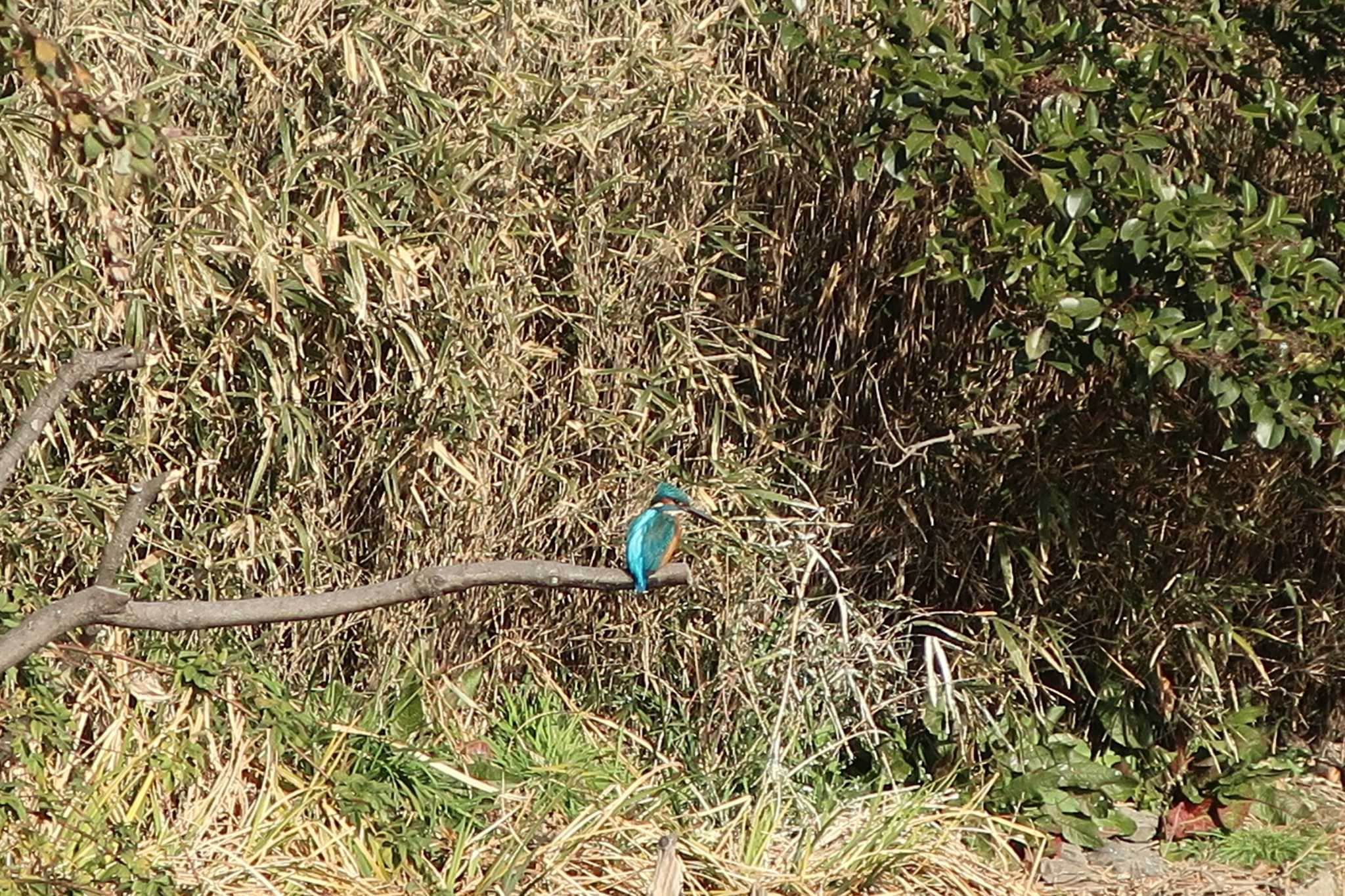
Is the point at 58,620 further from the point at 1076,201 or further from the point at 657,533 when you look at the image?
the point at 1076,201

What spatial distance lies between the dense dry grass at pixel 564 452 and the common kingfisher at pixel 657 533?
47 cm

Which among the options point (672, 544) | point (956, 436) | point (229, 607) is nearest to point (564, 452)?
point (672, 544)

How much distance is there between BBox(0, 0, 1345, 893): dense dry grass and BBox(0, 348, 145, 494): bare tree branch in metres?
0.97

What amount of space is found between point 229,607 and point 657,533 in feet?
4.08

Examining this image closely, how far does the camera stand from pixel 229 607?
89.0 inches

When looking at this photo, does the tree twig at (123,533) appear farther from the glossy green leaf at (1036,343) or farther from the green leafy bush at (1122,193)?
the glossy green leaf at (1036,343)

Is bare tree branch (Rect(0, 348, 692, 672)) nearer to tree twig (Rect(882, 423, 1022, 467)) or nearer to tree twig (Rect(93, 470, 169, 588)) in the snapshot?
tree twig (Rect(93, 470, 169, 588))

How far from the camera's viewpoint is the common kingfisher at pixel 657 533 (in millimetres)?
3221

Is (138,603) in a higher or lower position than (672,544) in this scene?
higher

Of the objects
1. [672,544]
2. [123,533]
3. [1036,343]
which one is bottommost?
[672,544]

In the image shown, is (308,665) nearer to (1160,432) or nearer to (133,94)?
(133,94)

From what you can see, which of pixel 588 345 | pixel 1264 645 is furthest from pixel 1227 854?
pixel 588 345

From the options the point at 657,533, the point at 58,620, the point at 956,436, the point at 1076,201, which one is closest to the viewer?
the point at 58,620

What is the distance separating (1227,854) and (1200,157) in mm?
1685
